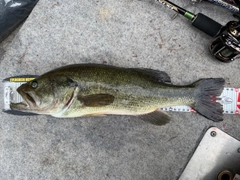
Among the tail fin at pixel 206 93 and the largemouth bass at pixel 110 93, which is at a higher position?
the tail fin at pixel 206 93

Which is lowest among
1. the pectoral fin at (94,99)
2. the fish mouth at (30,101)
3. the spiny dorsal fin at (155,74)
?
the fish mouth at (30,101)

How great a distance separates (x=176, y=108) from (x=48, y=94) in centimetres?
97

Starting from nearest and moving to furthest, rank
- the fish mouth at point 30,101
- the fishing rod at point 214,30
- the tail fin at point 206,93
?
the fish mouth at point 30,101, the tail fin at point 206,93, the fishing rod at point 214,30

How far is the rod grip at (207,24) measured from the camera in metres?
2.08

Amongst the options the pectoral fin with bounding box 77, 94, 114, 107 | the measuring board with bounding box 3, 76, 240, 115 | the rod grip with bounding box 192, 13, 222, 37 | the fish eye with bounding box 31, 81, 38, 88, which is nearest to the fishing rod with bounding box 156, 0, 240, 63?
the rod grip with bounding box 192, 13, 222, 37

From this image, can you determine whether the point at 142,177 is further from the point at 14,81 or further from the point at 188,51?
the point at 14,81

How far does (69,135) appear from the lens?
216 centimetres

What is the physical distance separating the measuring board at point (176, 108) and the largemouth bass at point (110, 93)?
0.28 metres

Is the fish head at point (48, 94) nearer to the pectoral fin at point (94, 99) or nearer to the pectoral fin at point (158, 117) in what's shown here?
the pectoral fin at point (94, 99)

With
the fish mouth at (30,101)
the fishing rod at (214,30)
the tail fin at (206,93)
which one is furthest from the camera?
the fishing rod at (214,30)

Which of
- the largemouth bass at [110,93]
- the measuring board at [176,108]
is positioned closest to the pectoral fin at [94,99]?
the largemouth bass at [110,93]

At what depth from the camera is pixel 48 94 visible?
1.73 meters

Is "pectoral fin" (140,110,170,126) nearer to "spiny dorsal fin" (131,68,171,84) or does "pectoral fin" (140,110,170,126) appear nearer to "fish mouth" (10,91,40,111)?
"spiny dorsal fin" (131,68,171,84)

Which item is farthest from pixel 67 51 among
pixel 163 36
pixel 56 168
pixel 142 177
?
pixel 142 177
